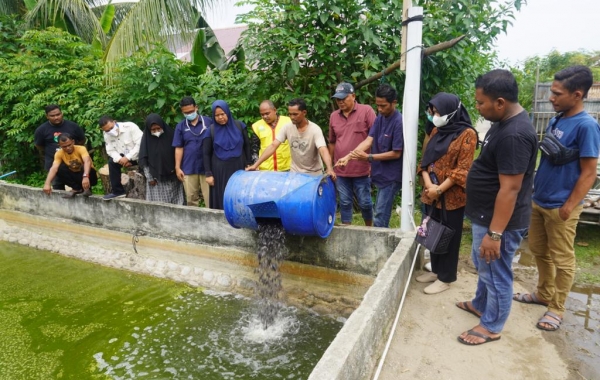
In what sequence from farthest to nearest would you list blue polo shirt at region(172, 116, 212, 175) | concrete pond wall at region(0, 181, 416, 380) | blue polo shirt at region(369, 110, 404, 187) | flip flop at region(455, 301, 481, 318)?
blue polo shirt at region(172, 116, 212, 175) < blue polo shirt at region(369, 110, 404, 187) < flip flop at region(455, 301, 481, 318) < concrete pond wall at region(0, 181, 416, 380)

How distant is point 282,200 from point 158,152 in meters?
2.42

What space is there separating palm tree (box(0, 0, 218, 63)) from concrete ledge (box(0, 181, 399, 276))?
10.1 ft

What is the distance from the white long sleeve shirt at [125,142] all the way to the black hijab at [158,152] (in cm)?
26

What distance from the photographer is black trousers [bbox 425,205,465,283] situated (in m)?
3.28

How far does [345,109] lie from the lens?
162 inches

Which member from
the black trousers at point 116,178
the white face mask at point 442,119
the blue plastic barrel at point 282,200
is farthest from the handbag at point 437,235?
the black trousers at point 116,178

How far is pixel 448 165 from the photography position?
3.20 m

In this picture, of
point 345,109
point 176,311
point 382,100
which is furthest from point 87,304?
point 382,100

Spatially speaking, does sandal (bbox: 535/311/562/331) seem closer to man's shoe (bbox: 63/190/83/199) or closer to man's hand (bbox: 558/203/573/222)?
man's hand (bbox: 558/203/573/222)

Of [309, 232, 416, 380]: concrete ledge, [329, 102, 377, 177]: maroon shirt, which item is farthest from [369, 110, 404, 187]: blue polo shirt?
[309, 232, 416, 380]: concrete ledge

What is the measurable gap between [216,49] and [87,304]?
5347 millimetres

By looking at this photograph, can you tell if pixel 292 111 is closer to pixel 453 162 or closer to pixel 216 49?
pixel 453 162

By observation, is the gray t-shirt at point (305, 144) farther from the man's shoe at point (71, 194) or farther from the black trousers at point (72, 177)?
the man's shoe at point (71, 194)

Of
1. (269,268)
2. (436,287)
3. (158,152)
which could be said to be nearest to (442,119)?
(436,287)
